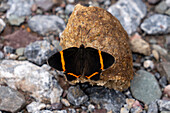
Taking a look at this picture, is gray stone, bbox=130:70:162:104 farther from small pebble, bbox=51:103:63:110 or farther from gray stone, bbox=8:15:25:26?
gray stone, bbox=8:15:25:26

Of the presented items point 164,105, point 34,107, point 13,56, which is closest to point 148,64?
point 164,105

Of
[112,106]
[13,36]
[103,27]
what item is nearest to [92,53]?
[103,27]

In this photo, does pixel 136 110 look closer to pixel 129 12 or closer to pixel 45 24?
pixel 129 12

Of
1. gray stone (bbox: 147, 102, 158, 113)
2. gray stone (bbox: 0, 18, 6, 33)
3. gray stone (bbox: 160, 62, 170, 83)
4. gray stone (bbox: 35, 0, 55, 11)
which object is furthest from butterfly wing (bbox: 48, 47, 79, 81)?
gray stone (bbox: 35, 0, 55, 11)

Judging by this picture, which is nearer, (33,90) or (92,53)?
(92,53)

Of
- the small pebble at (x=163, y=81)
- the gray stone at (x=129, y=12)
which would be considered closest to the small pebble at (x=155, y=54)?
the small pebble at (x=163, y=81)

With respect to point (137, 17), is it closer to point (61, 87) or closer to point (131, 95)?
point (131, 95)
